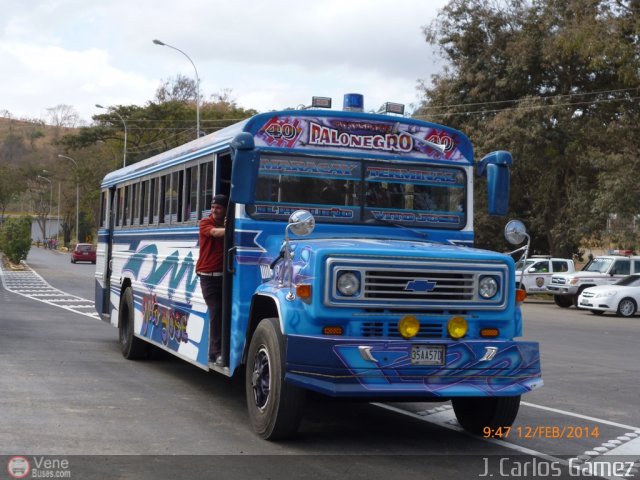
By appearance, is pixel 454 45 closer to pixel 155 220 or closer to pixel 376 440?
pixel 155 220

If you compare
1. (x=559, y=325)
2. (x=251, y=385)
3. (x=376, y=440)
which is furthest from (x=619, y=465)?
(x=559, y=325)

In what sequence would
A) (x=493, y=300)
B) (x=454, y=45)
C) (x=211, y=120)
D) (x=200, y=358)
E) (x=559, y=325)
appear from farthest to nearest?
(x=211, y=120) < (x=454, y=45) < (x=559, y=325) < (x=200, y=358) < (x=493, y=300)

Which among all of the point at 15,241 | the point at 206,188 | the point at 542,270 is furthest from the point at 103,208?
Answer: the point at 15,241

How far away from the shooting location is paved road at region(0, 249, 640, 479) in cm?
702

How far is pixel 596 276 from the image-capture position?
3328cm

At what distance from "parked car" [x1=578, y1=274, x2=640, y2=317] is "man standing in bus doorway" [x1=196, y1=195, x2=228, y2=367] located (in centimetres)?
2288

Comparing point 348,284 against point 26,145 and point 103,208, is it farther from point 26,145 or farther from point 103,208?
point 26,145

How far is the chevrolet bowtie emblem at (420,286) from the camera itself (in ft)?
24.7

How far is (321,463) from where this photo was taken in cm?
706

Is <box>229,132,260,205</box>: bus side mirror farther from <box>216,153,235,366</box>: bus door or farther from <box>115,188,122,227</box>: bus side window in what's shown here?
<box>115,188,122,227</box>: bus side window

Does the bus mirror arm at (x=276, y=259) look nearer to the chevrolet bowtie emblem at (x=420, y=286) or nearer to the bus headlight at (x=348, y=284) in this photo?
the bus headlight at (x=348, y=284)

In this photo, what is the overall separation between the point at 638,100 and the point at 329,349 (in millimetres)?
33731

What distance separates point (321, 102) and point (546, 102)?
31506mm

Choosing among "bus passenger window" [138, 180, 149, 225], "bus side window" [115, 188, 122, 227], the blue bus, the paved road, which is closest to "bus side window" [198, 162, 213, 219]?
the blue bus
